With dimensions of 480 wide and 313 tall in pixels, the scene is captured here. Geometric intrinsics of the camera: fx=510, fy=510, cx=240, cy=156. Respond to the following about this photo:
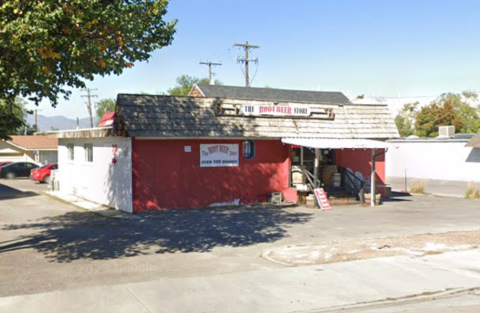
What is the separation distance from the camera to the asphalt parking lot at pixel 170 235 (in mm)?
10422

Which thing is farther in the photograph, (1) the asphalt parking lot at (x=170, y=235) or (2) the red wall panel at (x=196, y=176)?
(2) the red wall panel at (x=196, y=176)

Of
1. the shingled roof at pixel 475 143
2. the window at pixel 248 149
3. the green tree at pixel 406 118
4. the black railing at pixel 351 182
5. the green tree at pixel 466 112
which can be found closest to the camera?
the window at pixel 248 149

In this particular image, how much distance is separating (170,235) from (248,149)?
8223 mm

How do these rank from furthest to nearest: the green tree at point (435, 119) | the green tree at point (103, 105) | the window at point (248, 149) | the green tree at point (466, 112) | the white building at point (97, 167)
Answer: the green tree at point (103, 105) → the green tree at point (466, 112) → the green tree at point (435, 119) → the window at point (248, 149) → the white building at point (97, 167)

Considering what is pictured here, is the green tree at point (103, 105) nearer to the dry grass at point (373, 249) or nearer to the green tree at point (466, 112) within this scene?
the green tree at point (466, 112)

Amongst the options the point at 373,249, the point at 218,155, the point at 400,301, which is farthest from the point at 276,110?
the point at 400,301

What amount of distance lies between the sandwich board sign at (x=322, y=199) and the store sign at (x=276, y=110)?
13.3 ft

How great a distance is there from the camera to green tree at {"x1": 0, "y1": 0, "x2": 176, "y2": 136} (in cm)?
963

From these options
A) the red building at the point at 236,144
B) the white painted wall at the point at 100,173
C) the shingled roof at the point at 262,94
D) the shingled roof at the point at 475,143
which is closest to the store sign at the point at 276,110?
the red building at the point at 236,144

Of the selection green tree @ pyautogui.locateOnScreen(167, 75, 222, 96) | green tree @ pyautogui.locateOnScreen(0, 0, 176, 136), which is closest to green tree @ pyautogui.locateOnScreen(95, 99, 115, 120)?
green tree @ pyautogui.locateOnScreen(167, 75, 222, 96)

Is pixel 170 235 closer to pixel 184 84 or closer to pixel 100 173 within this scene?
pixel 100 173

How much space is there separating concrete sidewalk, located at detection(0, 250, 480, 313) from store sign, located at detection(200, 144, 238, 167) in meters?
11.0

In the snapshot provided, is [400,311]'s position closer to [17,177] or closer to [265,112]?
[265,112]

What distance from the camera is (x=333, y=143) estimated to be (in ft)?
71.1
